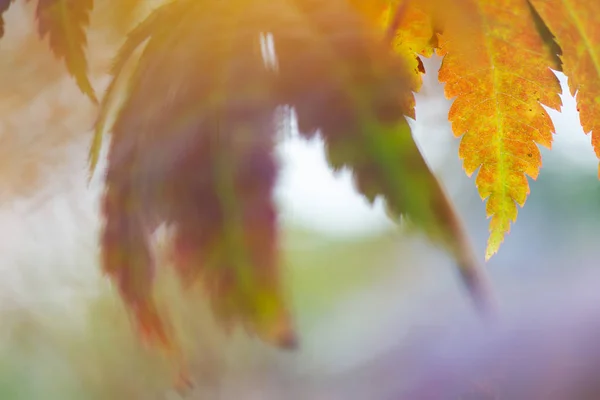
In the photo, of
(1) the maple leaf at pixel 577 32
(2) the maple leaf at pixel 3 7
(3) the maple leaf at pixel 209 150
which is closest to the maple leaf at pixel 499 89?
(1) the maple leaf at pixel 577 32

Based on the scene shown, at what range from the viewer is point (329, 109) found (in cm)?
25

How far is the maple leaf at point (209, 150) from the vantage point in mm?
259

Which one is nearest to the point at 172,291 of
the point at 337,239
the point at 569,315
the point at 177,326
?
the point at 177,326

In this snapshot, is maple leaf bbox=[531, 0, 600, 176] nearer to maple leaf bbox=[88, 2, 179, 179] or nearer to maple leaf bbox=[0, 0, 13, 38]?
Answer: maple leaf bbox=[88, 2, 179, 179]

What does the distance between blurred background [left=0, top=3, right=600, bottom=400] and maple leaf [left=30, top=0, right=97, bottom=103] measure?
4 cm

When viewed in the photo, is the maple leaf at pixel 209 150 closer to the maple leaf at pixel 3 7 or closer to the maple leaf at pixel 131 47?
the maple leaf at pixel 131 47

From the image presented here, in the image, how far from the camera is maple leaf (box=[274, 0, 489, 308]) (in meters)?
0.23

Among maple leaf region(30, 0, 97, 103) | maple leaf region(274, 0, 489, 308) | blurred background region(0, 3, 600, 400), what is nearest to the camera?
maple leaf region(274, 0, 489, 308)

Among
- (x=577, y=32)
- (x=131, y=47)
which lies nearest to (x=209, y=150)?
(x=131, y=47)

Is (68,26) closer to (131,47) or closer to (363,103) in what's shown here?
(131,47)

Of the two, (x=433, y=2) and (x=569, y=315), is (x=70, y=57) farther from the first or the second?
(x=569, y=315)

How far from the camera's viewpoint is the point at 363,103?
0.24m

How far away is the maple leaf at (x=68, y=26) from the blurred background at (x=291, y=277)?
0.14 ft

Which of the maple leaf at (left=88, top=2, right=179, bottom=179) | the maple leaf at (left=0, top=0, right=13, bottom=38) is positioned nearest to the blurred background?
the maple leaf at (left=0, top=0, right=13, bottom=38)
